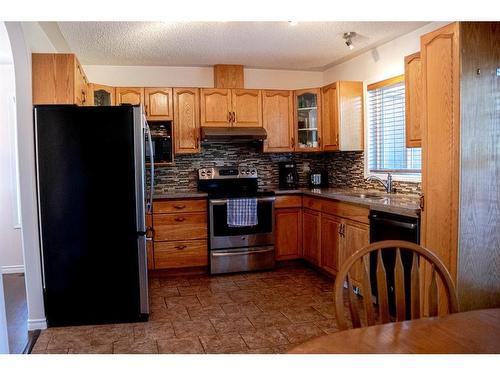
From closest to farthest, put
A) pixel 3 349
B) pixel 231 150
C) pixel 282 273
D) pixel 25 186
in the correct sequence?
1. pixel 3 349
2. pixel 25 186
3. pixel 282 273
4. pixel 231 150

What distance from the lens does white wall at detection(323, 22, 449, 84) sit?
12.7ft

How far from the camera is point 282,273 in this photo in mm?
4645

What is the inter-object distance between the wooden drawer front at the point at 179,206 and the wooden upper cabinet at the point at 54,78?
1.58 meters

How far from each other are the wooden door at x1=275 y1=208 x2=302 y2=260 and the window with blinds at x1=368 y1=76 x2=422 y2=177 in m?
0.97

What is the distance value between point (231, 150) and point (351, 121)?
58.1 inches

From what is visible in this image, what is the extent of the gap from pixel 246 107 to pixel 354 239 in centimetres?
210

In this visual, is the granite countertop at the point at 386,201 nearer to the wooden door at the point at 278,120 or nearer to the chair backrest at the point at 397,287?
the wooden door at the point at 278,120

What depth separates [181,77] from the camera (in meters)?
5.09

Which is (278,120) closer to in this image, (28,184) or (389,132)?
(389,132)

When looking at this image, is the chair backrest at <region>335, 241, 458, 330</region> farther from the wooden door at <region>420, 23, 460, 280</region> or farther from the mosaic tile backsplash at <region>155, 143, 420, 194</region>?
the mosaic tile backsplash at <region>155, 143, 420, 194</region>

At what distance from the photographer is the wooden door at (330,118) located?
470 centimetres

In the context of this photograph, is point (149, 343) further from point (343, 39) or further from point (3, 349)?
point (343, 39)
